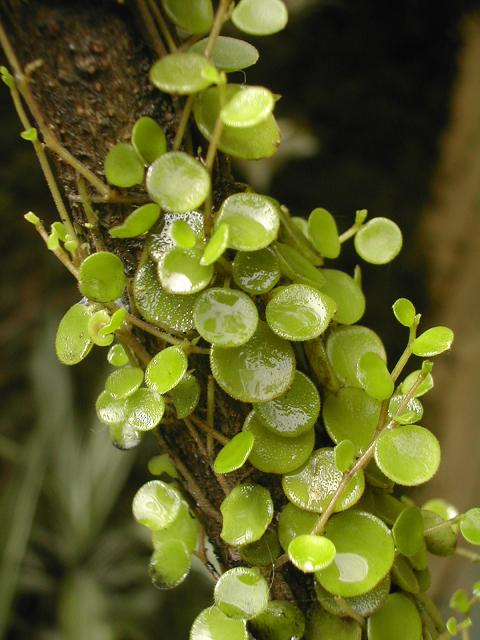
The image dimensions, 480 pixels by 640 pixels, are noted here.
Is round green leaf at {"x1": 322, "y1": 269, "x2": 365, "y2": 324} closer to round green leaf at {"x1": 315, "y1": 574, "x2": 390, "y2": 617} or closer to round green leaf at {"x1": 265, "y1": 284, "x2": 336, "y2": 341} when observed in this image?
round green leaf at {"x1": 265, "y1": 284, "x2": 336, "y2": 341}

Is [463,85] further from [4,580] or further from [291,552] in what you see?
[4,580]

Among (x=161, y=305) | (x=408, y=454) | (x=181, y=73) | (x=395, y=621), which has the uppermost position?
(x=181, y=73)

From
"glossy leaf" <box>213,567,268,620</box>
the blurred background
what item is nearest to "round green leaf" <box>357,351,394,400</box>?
"glossy leaf" <box>213,567,268,620</box>

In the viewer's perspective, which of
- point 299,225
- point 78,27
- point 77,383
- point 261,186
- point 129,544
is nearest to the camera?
point 78,27

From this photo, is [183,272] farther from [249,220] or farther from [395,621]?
[395,621]

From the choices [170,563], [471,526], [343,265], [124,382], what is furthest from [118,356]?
[343,265]

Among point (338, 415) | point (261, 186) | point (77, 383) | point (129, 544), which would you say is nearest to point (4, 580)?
point (129, 544)
